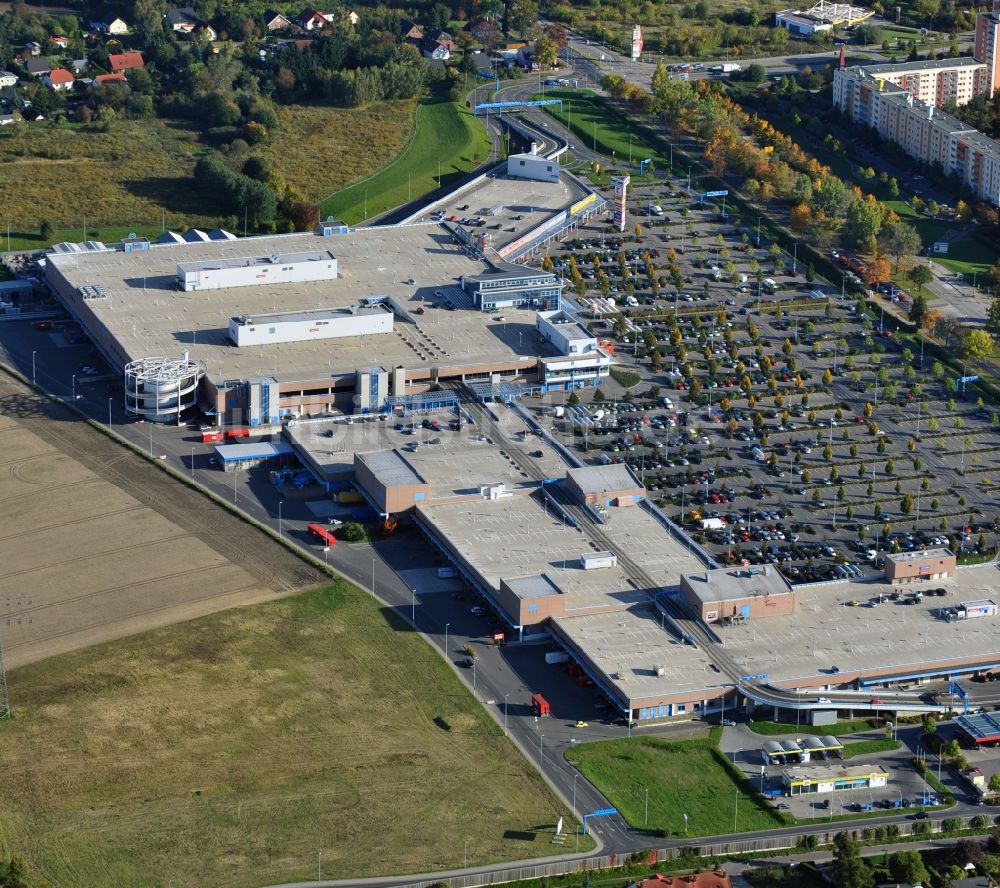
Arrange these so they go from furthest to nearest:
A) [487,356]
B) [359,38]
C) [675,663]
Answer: [359,38] → [487,356] → [675,663]

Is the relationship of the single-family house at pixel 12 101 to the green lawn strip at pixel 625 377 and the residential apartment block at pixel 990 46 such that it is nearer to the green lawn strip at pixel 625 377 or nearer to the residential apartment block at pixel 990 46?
the green lawn strip at pixel 625 377

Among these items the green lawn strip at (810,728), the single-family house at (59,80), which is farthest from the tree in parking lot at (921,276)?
the single-family house at (59,80)

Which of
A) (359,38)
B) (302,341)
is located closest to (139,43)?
(359,38)

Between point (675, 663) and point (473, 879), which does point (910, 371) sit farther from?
point (473, 879)

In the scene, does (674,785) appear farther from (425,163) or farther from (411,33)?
(411,33)

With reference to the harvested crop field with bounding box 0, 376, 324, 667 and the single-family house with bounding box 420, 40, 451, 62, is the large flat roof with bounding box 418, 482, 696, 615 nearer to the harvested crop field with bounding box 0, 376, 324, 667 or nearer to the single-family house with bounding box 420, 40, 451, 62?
the harvested crop field with bounding box 0, 376, 324, 667

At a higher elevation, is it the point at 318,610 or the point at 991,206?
the point at 991,206
